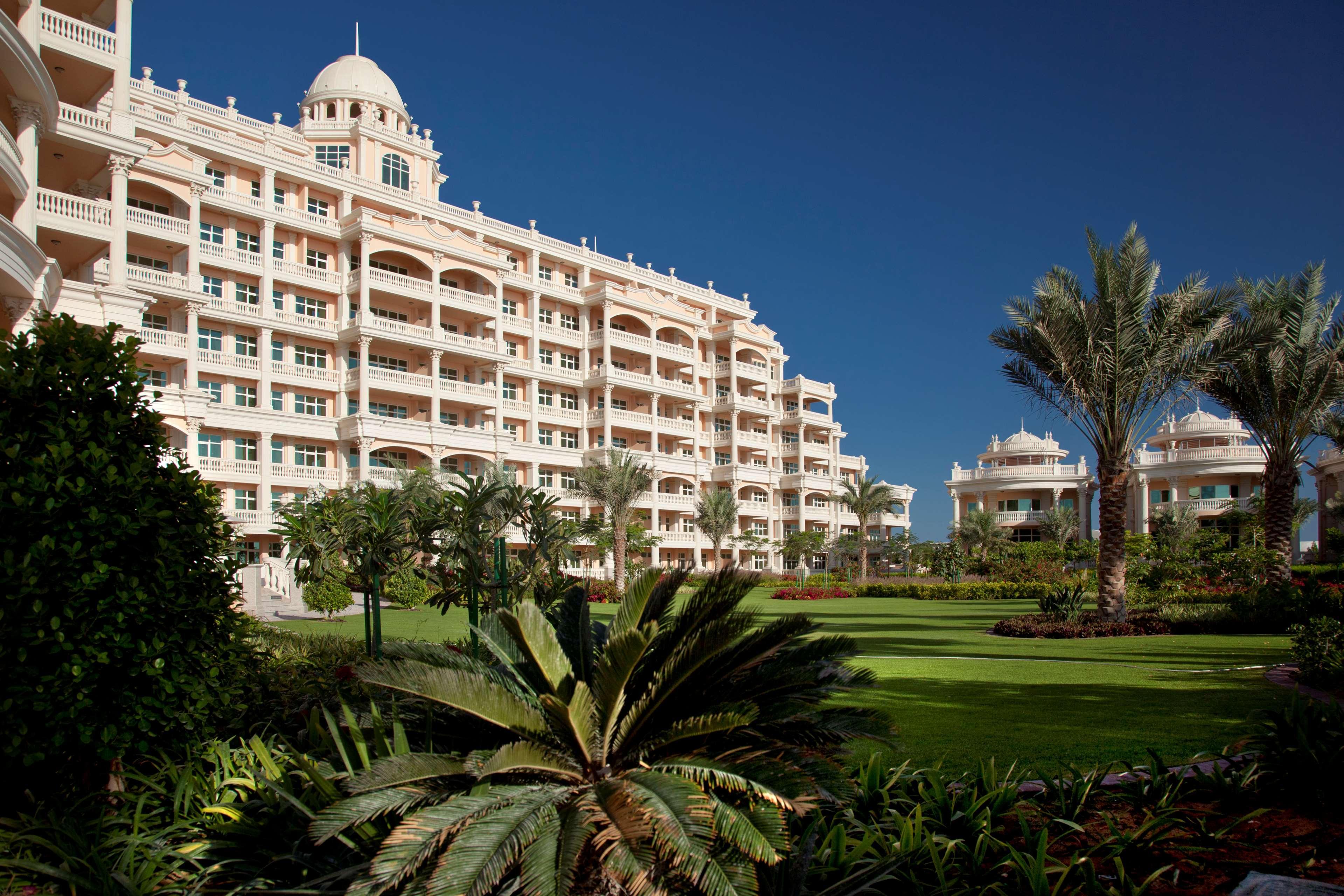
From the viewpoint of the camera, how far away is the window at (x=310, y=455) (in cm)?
4181

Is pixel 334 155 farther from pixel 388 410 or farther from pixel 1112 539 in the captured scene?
pixel 1112 539

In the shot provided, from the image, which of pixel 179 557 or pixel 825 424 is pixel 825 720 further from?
pixel 825 424

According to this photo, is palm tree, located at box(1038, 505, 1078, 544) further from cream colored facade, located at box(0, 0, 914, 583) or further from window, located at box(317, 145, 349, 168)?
window, located at box(317, 145, 349, 168)

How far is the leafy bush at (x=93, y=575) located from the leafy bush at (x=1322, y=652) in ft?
36.1

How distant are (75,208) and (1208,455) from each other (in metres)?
58.8

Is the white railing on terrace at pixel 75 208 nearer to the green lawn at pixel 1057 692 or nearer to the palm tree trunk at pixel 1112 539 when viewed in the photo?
the green lawn at pixel 1057 692

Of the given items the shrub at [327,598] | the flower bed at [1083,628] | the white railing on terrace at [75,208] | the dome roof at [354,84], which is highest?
the dome roof at [354,84]

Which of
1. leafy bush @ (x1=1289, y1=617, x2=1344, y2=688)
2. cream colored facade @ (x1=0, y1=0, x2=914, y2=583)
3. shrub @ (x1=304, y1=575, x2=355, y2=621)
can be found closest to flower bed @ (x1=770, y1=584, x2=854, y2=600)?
cream colored facade @ (x1=0, y1=0, x2=914, y2=583)

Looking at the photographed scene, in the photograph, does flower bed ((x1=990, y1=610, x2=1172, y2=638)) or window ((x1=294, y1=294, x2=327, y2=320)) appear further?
window ((x1=294, y1=294, x2=327, y2=320))

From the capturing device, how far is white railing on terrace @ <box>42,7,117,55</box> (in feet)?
68.1

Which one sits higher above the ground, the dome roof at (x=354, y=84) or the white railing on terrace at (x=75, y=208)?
the dome roof at (x=354, y=84)

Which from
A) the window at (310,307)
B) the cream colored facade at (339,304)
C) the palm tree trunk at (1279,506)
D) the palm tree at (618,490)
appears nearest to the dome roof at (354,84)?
the cream colored facade at (339,304)

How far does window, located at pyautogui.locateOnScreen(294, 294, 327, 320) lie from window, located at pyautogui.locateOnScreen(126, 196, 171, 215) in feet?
22.5

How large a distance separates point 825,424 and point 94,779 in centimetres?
6824
